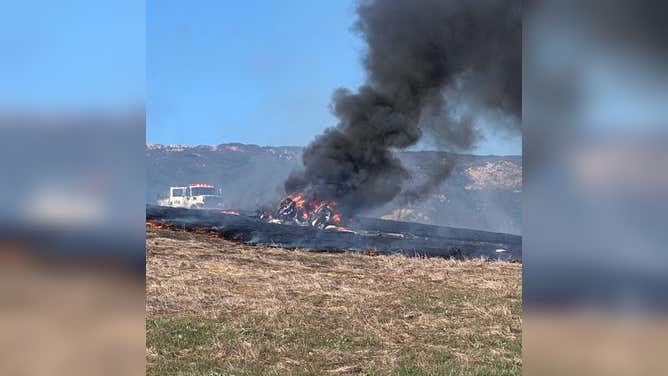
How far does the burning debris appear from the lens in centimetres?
3894

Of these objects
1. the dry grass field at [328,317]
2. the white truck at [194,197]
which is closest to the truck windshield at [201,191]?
the white truck at [194,197]

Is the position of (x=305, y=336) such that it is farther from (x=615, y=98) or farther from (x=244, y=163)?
(x=244, y=163)

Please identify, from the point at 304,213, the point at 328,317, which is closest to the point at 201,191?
the point at 304,213

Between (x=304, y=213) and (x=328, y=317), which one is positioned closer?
(x=328, y=317)

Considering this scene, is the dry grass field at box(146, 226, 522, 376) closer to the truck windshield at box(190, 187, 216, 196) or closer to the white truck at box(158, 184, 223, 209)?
the white truck at box(158, 184, 223, 209)

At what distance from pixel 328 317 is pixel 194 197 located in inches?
2875

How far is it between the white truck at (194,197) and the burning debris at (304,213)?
3903 cm

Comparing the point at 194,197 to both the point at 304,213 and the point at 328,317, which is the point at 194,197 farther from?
the point at 328,317

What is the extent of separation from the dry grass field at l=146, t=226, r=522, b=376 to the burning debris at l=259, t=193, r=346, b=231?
60.9ft

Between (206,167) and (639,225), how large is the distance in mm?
113275

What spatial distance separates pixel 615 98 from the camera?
1.73 m

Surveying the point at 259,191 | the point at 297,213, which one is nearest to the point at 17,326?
the point at 297,213

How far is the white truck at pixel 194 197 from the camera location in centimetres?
8012

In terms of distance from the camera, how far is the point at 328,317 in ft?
37.6
